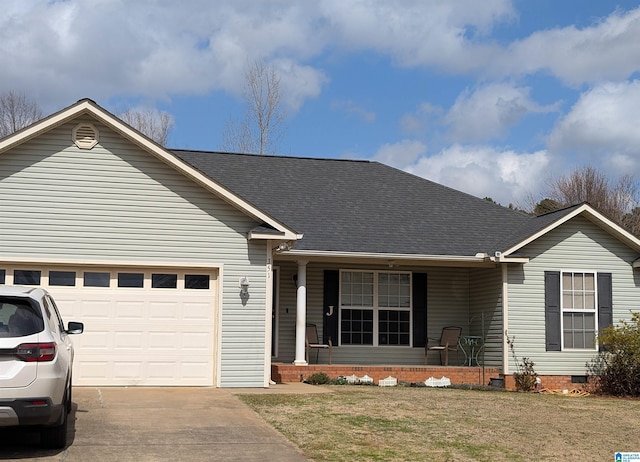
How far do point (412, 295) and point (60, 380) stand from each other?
12.6 meters

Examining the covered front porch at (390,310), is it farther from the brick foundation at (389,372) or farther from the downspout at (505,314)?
the brick foundation at (389,372)

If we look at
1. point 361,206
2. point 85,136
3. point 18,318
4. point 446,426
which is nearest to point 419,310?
point 361,206

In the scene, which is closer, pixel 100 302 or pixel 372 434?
pixel 372 434

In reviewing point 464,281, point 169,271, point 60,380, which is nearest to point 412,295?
point 464,281

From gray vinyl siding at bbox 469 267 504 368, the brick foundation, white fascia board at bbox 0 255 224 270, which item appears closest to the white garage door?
white fascia board at bbox 0 255 224 270

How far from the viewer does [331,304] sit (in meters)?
19.9

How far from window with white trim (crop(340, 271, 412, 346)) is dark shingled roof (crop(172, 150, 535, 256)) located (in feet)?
4.26

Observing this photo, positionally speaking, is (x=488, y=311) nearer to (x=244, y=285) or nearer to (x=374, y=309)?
(x=374, y=309)

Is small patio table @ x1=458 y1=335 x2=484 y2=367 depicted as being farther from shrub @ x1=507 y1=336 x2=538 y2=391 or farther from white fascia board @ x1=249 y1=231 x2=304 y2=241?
white fascia board @ x1=249 y1=231 x2=304 y2=241

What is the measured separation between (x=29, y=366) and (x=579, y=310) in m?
14.0

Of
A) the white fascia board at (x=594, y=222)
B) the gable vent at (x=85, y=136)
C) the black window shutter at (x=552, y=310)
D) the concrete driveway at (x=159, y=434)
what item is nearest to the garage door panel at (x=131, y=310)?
the concrete driveway at (x=159, y=434)

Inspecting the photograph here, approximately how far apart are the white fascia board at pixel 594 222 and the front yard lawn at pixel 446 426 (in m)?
3.96

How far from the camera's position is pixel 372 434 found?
10.7 metres

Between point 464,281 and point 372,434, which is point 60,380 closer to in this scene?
point 372,434
